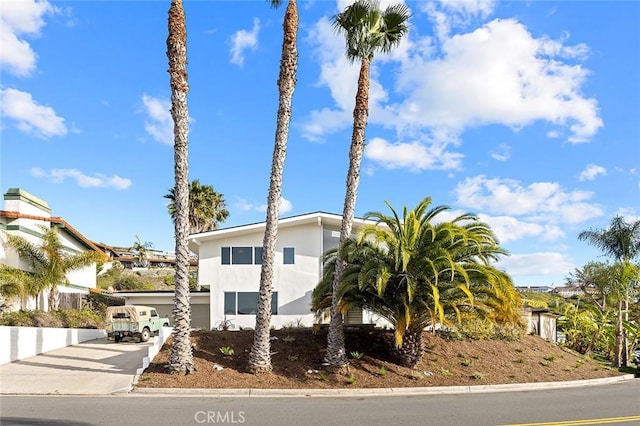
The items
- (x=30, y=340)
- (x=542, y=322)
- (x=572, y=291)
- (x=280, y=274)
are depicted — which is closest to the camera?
(x=30, y=340)

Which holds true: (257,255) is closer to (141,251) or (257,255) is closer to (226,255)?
(226,255)

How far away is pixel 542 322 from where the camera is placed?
24.5 m

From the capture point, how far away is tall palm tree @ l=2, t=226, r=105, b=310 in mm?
25125

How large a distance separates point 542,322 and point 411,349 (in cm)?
1194

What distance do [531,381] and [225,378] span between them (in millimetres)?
9734

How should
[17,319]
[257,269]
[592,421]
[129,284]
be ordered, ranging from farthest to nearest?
[129,284], [257,269], [17,319], [592,421]

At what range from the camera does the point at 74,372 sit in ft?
51.5

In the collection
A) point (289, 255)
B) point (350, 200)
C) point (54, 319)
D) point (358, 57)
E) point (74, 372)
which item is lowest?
point (74, 372)

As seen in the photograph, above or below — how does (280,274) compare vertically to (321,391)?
above

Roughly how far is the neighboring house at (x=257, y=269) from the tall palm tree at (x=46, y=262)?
7.19 meters

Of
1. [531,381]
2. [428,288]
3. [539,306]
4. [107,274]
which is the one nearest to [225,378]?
[428,288]

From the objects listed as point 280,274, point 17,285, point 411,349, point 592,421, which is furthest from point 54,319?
point 592,421

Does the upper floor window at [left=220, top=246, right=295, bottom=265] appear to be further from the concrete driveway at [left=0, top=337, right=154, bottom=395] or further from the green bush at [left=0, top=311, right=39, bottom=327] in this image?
the green bush at [left=0, top=311, right=39, bottom=327]

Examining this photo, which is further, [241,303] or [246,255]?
[246,255]
